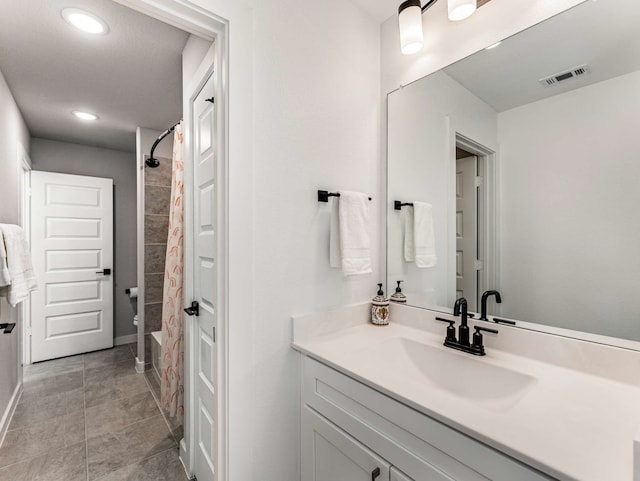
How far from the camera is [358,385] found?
99 cm

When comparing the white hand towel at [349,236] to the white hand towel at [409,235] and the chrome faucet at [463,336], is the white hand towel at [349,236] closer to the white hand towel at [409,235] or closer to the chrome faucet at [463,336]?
the white hand towel at [409,235]

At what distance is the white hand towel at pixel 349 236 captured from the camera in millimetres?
1371

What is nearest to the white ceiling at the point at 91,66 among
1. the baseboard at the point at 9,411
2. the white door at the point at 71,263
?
the white door at the point at 71,263

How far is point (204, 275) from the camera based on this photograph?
58.5 inches

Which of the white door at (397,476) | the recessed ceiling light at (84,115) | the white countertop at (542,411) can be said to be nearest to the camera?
the white countertop at (542,411)

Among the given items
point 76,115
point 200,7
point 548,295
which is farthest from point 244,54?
point 76,115

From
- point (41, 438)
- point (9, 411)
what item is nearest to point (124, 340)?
point (9, 411)

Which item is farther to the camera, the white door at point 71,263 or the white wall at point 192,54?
the white door at point 71,263

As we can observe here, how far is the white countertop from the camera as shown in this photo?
0.60 m

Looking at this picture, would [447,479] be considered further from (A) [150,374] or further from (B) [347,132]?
(A) [150,374]

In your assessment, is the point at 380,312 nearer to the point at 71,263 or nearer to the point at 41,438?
the point at 41,438

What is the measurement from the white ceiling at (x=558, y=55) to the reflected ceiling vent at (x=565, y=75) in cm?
1

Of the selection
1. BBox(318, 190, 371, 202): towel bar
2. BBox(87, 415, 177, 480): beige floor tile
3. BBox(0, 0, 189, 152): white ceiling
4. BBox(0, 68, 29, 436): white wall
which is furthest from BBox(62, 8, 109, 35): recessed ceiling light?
BBox(87, 415, 177, 480): beige floor tile

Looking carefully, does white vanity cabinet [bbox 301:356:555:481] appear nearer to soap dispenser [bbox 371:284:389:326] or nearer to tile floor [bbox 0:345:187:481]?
soap dispenser [bbox 371:284:389:326]
